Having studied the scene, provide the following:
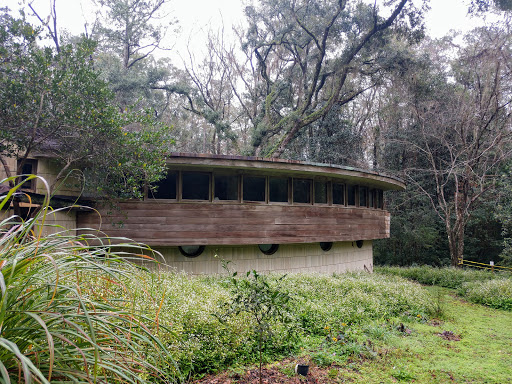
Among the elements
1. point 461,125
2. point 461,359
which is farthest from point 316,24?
point 461,359

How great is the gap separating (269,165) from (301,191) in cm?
201

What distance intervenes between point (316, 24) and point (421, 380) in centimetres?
2056

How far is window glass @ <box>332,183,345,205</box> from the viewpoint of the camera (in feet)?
43.4

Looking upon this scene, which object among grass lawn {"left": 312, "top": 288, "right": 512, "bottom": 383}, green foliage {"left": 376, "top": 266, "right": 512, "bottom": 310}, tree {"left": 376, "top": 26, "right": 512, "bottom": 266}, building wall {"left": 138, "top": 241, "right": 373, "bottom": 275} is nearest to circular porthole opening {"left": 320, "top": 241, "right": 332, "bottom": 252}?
building wall {"left": 138, "top": 241, "right": 373, "bottom": 275}

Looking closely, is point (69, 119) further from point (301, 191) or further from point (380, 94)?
point (380, 94)

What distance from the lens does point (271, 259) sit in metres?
12.1

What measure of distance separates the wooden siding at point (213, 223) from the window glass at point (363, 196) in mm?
2774

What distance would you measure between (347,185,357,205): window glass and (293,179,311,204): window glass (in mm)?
2278

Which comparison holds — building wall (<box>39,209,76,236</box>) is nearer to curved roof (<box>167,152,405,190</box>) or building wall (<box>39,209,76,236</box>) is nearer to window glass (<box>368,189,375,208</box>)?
curved roof (<box>167,152,405,190</box>)

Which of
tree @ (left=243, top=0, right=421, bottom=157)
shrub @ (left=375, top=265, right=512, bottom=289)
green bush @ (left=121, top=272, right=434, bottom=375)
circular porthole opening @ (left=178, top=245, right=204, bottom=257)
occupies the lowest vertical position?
shrub @ (left=375, top=265, right=512, bottom=289)

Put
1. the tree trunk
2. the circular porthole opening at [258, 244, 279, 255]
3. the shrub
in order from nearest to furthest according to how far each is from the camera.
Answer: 1. the circular porthole opening at [258, 244, 279, 255]
2. the shrub
3. the tree trunk

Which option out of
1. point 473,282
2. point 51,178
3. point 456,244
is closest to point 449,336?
point 473,282

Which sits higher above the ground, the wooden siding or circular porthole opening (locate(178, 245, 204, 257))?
the wooden siding

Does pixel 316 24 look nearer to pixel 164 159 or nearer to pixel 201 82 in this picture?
pixel 201 82
